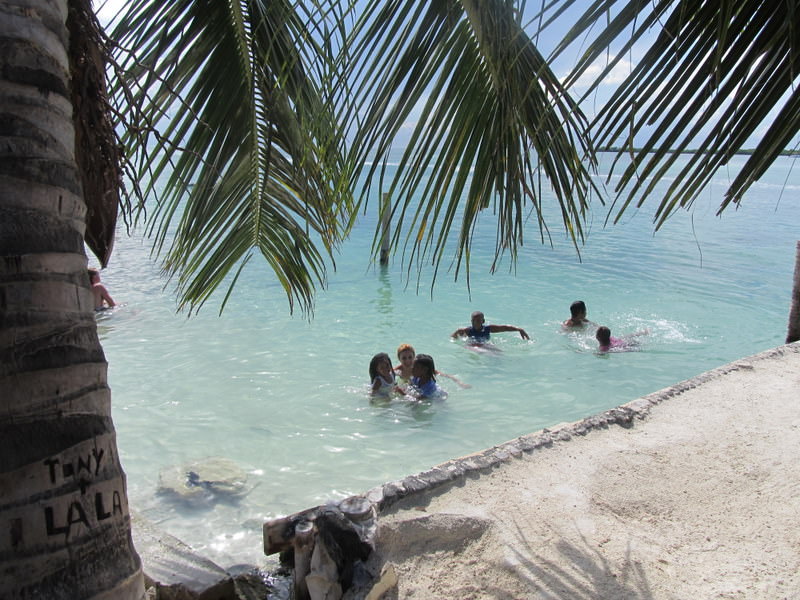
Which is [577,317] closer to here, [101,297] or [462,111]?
[101,297]

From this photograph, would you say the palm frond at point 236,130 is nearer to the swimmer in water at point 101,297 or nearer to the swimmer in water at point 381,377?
the swimmer in water at point 381,377

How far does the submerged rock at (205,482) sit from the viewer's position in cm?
586

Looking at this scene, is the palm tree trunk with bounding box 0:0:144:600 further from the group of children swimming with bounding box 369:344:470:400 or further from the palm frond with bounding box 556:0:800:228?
the group of children swimming with bounding box 369:344:470:400

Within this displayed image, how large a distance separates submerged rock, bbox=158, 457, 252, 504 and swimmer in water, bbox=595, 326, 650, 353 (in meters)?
6.17

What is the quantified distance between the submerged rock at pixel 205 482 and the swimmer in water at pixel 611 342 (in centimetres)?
617

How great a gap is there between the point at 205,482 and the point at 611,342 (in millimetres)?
6947

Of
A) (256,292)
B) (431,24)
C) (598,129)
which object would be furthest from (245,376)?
(598,129)

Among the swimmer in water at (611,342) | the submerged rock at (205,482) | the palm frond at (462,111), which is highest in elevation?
the palm frond at (462,111)

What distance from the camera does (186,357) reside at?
10203mm

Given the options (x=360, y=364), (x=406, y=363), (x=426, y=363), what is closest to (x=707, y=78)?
(x=426, y=363)

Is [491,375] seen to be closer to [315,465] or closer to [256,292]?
[315,465]

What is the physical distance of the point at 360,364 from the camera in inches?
401

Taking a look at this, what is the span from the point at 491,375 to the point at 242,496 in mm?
4661

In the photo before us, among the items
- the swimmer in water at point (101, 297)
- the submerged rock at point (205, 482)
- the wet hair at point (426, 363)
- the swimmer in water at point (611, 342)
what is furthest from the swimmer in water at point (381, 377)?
the swimmer in water at point (101, 297)
